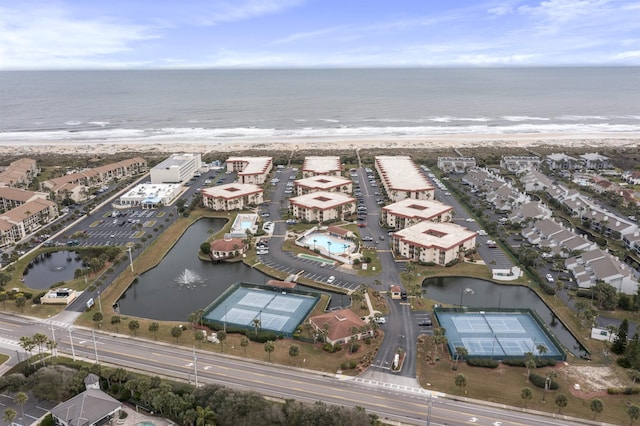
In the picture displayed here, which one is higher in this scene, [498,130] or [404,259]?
[498,130]

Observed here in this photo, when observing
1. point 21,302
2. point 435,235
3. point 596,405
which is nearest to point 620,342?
point 596,405

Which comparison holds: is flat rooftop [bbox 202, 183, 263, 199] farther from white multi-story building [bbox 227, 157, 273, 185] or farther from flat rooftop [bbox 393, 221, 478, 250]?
flat rooftop [bbox 393, 221, 478, 250]

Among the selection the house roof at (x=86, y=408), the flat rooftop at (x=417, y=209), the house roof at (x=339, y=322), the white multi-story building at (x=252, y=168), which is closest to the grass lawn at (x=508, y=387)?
the house roof at (x=339, y=322)

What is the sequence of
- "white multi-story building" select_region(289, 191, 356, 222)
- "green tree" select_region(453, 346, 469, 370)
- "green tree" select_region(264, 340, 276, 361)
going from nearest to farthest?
1. "green tree" select_region(453, 346, 469, 370)
2. "green tree" select_region(264, 340, 276, 361)
3. "white multi-story building" select_region(289, 191, 356, 222)

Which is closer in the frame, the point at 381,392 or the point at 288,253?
the point at 381,392

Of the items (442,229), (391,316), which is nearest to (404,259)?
(442,229)

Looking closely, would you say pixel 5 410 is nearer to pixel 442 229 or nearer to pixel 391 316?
pixel 391 316

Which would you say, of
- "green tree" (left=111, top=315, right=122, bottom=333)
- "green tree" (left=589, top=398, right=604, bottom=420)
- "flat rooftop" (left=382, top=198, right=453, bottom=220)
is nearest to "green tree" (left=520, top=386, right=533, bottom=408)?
"green tree" (left=589, top=398, right=604, bottom=420)
